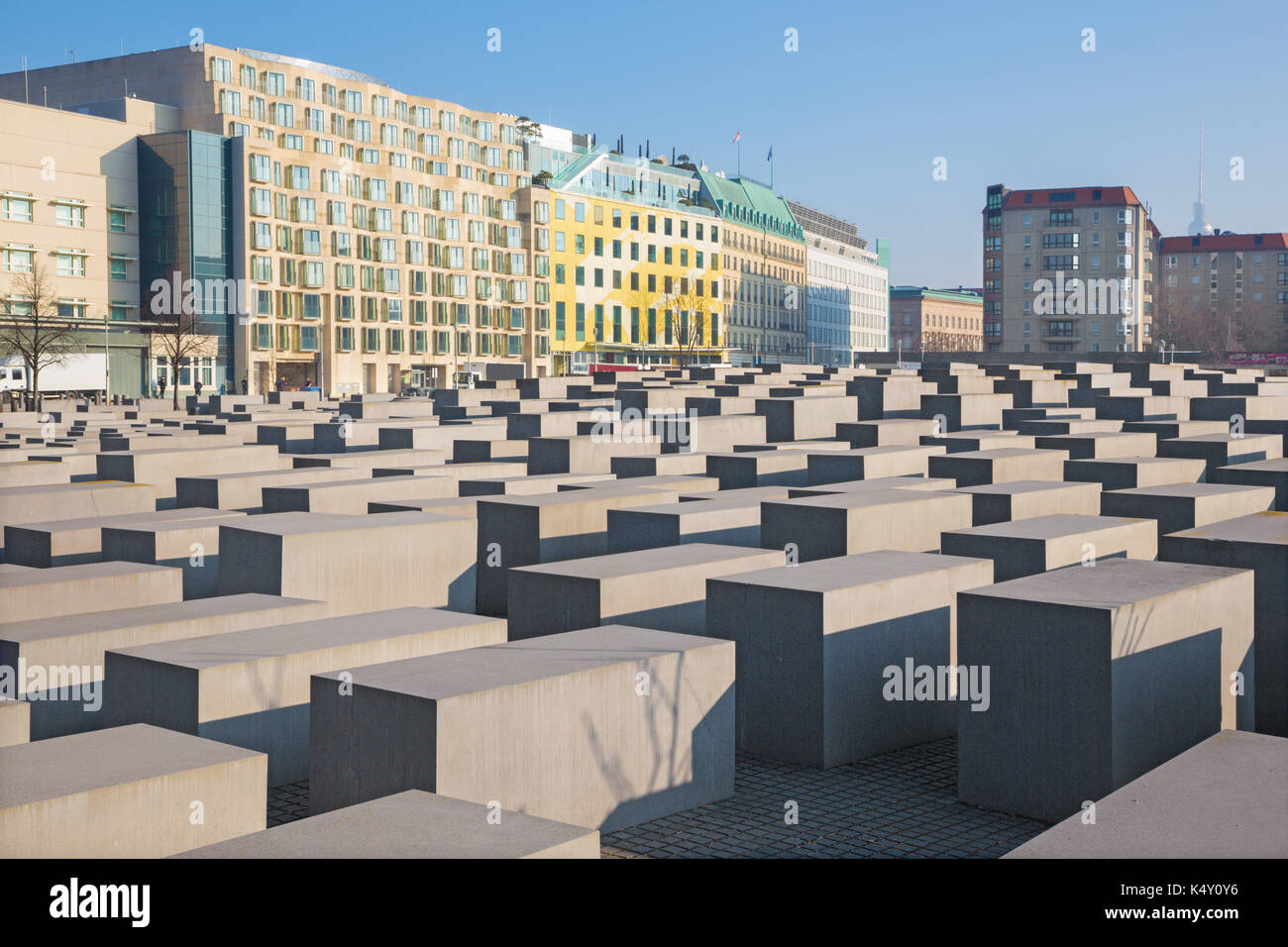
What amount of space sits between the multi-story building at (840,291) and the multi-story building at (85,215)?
6070cm

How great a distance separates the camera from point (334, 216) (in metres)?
77.8

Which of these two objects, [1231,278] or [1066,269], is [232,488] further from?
[1231,278]

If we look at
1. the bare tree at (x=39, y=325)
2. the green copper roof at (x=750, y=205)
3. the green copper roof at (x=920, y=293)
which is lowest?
the bare tree at (x=39, y=325)

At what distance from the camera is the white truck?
5628cm

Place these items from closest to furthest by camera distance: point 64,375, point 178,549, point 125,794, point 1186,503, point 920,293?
point 125,794 → point 178,549 → point 1186,503 → point 64,375 → point 920,293

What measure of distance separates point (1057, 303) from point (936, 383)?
93.3 m

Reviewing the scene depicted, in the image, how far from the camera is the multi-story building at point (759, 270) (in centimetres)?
10894

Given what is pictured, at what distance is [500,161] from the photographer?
8900 centimetres

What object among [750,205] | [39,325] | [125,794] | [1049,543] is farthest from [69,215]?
[125,794]

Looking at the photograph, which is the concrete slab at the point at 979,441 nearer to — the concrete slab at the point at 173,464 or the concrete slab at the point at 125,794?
the concrete slab at the point at 173,464

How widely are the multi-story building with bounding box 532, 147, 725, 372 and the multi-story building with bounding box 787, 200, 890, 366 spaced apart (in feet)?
57.3

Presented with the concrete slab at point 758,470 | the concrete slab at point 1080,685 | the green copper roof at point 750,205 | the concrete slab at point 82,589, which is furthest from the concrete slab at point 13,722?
the green copper roof at point 750,205

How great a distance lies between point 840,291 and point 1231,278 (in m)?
42.9
